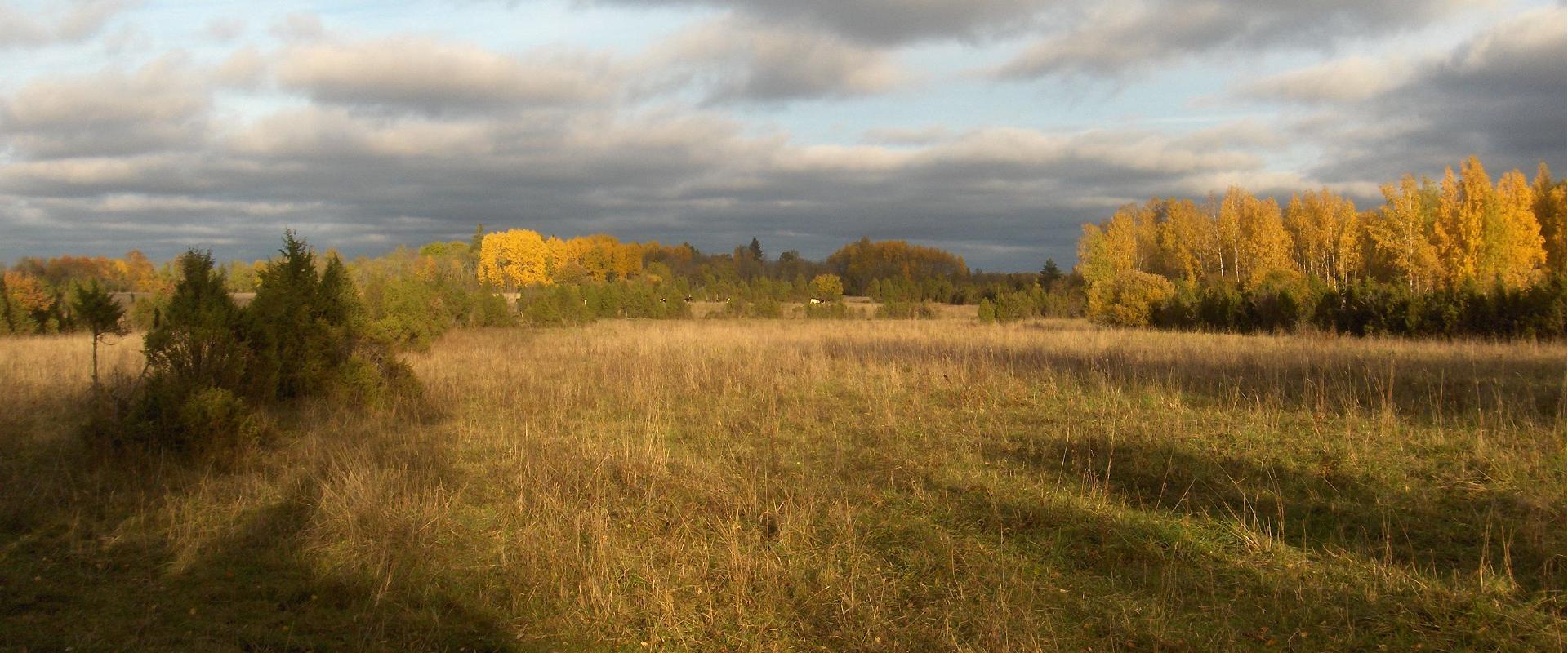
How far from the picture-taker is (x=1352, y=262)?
4588cm

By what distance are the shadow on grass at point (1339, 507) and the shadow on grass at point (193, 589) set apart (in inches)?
171

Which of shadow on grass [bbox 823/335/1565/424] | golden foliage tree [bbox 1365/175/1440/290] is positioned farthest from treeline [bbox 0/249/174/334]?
golden foliage tree [bbox 1365/175/1440/290]

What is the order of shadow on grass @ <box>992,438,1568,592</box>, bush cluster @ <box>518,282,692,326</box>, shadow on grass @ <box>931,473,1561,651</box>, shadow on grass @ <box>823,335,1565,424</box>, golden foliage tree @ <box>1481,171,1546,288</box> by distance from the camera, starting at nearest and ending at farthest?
shadow on grass @ <box>931,473,1561,651</box> < shadow on grass @ <box>992,438,1568,592</box> < shadow on grass @ <box>823,335,1565,424</box> < golden foliage tree @ <box>1481,171,1546,288</box> < bush cluster @ <box>518,282,692,326</box>

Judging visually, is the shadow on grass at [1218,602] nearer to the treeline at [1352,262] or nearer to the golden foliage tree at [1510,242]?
the treeline at [1352,262]

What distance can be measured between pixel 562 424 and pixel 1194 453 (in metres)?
6.34

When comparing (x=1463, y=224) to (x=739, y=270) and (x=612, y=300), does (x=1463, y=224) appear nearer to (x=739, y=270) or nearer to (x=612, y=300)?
(x=612, y=300)

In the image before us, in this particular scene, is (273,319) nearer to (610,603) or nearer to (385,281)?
(610,603)

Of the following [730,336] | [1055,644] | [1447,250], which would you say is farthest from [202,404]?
[1447,250]

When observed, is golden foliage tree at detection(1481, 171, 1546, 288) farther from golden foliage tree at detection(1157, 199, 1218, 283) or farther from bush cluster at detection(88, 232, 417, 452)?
bush cluster at detection(88, 232, 417, 452)

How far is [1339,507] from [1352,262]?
4900 centimetres

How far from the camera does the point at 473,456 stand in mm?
8062

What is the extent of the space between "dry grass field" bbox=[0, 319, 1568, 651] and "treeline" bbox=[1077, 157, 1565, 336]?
1068 cm

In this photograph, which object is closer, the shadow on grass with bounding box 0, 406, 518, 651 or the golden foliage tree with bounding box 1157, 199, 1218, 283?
the shadow on grass with bounding box 0, 406, 518, 651

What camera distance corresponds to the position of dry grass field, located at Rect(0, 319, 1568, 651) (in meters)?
4.11
